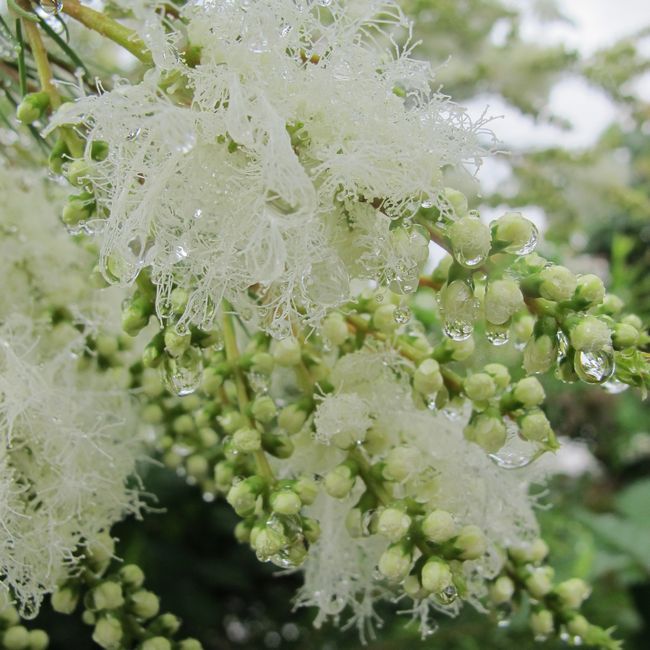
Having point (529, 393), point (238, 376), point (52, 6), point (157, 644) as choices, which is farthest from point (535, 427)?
point (52, 6)

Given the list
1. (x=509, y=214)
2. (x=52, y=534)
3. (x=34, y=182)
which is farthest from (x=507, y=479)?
(x=34, y=182)

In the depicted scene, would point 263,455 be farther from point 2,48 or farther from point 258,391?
point 2,48

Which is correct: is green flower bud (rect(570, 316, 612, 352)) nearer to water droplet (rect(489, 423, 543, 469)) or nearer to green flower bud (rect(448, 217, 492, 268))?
green flower bud (rect(448, 217, 492, 268))

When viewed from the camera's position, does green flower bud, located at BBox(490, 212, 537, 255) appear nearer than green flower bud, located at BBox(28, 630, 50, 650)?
Yes

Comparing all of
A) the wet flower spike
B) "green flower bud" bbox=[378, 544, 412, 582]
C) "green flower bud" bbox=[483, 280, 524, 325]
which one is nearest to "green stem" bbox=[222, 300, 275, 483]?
the wet flower spike

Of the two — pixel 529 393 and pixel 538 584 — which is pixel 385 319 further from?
pixel 538 584
